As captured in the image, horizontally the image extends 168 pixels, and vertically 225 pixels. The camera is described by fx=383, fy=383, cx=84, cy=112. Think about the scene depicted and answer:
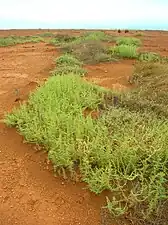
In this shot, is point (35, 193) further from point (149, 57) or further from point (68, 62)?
point (149, 57)

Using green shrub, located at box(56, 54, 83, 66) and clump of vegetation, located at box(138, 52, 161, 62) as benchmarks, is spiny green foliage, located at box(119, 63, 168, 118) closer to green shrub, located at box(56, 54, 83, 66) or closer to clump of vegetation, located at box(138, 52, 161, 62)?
green shrub, located at box(56, 54, 83, 66)

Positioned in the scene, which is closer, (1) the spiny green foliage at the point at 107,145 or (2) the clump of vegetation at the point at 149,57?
(1) the spiny green foliage at the point at 107,145

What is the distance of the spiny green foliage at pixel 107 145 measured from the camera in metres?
3.25

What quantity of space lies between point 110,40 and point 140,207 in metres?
11.9

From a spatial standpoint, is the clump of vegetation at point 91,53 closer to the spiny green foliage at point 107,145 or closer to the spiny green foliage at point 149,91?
the spiny green foliage at point 149,91

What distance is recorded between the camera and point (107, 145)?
11.8ft

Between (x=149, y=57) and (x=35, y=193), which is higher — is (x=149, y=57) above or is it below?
above

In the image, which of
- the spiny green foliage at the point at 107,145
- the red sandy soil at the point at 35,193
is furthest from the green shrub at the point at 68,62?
the spiny green foliage at the point at 107,145

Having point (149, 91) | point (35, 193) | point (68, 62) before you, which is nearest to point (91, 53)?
point (68, 62)

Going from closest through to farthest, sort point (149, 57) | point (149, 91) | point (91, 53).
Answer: point (149, 91) < point (149, 57) < point (91, 53)

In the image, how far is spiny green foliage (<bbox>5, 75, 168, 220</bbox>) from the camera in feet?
10.6

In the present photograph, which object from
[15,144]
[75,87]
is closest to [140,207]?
[15,144]

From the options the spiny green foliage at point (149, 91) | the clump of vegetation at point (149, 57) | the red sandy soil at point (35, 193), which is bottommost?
the red sandy soil at point (35, 193)

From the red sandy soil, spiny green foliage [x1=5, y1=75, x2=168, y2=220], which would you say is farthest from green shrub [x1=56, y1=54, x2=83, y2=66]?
spiny green foliage [x1=5, y1=75, x2=168, y2=220]
